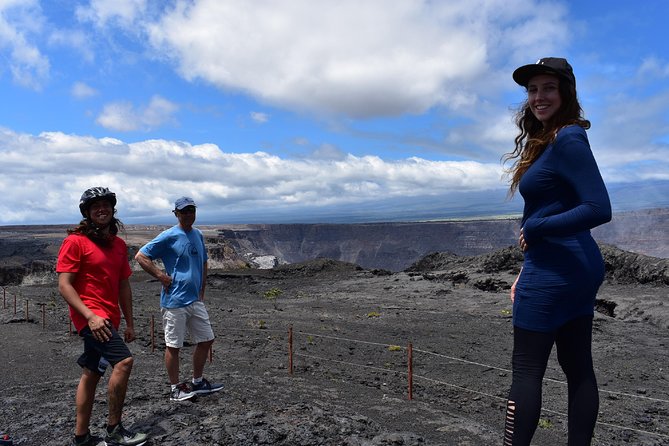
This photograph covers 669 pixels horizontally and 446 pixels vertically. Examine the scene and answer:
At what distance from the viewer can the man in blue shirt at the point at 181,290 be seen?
4316 mm

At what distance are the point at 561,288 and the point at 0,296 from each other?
2263cm

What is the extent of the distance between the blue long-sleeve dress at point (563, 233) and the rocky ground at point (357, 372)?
1.82 meters

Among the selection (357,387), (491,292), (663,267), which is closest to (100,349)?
(357,387)

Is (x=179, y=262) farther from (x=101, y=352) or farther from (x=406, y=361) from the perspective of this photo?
(x=406, y=361)

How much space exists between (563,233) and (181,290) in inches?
127

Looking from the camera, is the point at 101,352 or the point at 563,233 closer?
the point at 563,233

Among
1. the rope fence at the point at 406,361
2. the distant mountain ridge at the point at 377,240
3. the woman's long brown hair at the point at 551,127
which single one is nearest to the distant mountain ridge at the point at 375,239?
the distant mountain ridge at the point at 377,240

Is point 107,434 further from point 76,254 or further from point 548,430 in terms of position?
point 548,430

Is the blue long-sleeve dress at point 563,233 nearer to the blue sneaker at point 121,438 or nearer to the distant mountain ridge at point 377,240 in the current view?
the blue sneaker at point 121,438


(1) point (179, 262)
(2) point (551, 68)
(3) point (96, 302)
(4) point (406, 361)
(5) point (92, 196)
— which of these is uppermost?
(2) point (551, 68)

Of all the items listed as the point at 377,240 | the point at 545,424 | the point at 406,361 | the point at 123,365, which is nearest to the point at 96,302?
the point at 123,365

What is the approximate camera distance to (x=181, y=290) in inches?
170

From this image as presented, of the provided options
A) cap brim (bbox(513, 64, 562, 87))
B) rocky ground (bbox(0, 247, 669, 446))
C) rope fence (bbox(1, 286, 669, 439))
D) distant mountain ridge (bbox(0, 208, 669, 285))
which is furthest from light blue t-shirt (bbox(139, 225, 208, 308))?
distant mountain ridge (bbox(0, 208, 669, 285))

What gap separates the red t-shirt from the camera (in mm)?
3064
